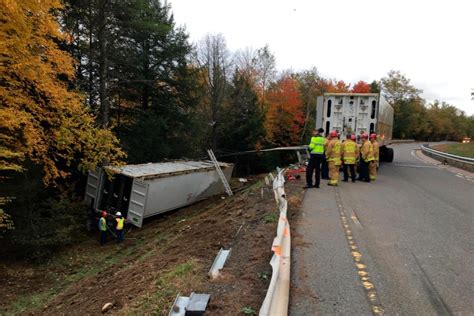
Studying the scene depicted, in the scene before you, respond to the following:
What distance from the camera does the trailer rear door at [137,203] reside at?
15131 mm

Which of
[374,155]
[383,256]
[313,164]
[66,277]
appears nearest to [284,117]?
[374,155]

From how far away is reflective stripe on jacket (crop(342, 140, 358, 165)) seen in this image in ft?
44.4

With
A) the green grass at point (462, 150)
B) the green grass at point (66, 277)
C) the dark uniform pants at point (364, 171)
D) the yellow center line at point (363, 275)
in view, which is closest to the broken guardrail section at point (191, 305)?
the yellow center line at point (363, 275)

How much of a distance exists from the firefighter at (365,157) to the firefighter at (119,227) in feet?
29.9

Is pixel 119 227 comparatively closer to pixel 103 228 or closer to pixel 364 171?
pixel 103 228

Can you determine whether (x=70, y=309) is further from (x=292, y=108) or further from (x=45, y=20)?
(x=292, y=108)

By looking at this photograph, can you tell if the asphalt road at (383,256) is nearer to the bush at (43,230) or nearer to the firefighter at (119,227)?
the firefighter at (119,227)

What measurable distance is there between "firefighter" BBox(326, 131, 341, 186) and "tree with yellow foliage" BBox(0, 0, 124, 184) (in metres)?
8.52

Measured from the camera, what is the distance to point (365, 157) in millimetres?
14008

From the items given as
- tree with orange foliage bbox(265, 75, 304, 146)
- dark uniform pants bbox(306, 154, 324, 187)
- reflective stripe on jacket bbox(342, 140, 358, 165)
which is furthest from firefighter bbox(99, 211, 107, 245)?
tree with orange foliage bbox(265, 75, 304, 146)

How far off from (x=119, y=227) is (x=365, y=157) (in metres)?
9.43

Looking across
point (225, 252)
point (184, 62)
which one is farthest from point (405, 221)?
point (184, 62)

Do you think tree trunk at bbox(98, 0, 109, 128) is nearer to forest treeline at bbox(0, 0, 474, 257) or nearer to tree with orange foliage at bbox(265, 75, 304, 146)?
forest treeline at bbox(0, 0, 474, 257)

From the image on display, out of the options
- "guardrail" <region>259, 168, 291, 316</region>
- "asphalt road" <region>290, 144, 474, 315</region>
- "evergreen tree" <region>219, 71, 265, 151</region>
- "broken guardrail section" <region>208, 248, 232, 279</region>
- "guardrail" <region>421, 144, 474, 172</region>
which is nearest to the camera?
"guardrail" <region>259, 168, 291, 316</region>
